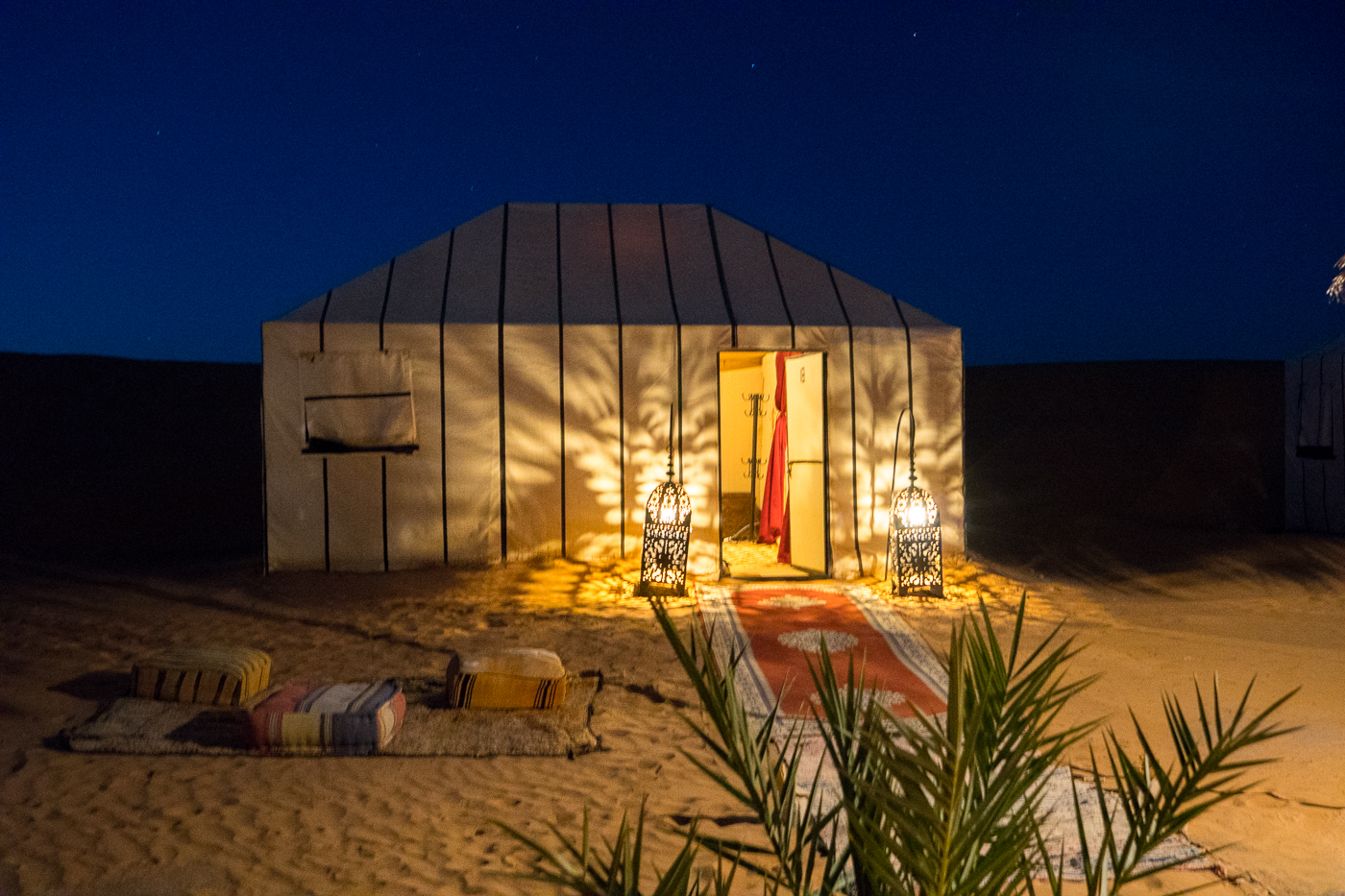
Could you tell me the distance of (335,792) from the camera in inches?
95.9

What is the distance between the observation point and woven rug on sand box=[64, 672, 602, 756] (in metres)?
2.73

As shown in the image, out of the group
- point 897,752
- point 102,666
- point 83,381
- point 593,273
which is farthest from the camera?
point 83,381

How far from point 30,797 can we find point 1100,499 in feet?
40.6

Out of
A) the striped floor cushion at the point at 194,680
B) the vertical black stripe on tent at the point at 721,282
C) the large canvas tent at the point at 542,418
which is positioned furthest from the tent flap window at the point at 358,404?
the striped floor cushion at the point at 194,680

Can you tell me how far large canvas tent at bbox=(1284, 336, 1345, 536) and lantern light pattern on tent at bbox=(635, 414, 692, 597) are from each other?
6465 millimetres

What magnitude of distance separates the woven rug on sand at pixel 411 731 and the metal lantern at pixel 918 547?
264cm

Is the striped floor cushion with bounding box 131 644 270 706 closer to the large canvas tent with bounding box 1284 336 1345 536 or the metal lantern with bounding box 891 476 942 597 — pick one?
the metal lantern with bounding box 891 476 942 597

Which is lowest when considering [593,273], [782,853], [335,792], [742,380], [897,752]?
[335,792]

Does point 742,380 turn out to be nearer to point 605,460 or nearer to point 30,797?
Answer: point 605,460

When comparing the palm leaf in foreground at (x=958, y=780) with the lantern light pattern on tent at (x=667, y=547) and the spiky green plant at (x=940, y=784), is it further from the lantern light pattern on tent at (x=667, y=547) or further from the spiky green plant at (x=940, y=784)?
the lantern light pattern on tent at (x=667, y=547)

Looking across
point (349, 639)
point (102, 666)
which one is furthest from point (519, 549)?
point (102, 666)

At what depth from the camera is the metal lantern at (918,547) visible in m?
5.17

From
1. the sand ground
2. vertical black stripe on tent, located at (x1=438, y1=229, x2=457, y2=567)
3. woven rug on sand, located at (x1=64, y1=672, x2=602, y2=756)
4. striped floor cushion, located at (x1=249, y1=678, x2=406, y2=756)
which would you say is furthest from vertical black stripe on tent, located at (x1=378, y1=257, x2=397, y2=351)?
striped floor cushion, located at (x1=249, y1=678, x2=406, y2=756)

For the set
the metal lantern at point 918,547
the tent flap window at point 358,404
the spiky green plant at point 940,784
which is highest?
the tent flap window at point 358,404
